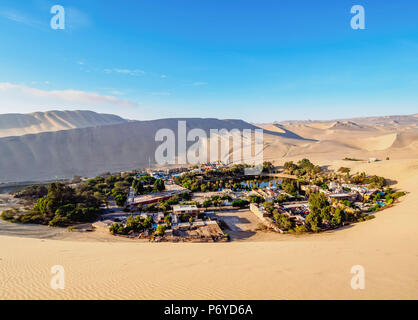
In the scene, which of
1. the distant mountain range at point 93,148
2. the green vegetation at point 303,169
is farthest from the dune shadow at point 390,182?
the distant mountain range at point 93,148

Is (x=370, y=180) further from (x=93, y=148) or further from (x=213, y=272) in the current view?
(x=93, y=148)

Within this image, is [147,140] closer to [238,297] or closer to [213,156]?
[213,156]

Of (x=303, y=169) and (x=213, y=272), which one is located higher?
(x=303, y=169)

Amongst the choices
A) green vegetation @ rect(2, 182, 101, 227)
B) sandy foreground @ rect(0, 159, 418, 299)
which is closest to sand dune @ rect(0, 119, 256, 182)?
green vegetation @ rect(2, 182, 101, 227)

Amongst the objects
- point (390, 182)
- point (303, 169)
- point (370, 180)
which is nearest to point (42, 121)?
point (303, 169)
